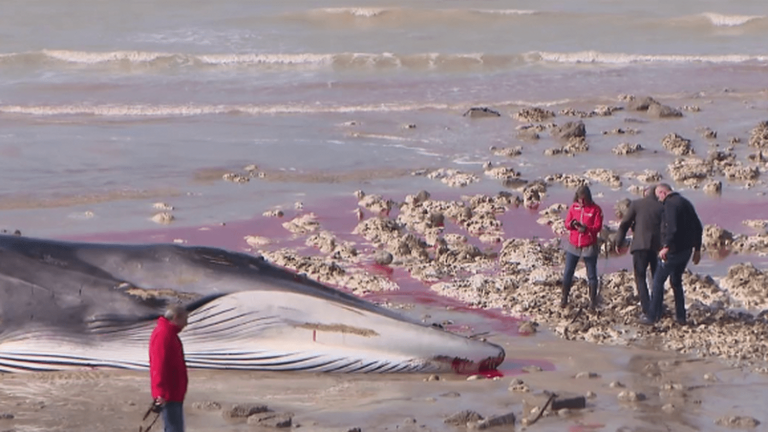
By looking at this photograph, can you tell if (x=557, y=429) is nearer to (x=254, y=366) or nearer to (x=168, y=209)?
(x=254, y=366)

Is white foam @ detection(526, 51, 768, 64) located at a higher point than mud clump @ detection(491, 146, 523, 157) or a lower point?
higher

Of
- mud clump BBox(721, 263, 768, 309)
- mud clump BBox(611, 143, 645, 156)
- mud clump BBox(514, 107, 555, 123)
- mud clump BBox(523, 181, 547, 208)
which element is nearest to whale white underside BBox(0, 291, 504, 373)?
mud clump BBox(721, 263, 768, 309)

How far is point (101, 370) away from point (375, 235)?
533 centimetres

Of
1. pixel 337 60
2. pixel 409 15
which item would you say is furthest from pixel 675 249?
pixel 409 15

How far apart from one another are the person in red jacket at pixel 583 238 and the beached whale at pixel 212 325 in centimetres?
208

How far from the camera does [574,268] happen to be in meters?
13.6

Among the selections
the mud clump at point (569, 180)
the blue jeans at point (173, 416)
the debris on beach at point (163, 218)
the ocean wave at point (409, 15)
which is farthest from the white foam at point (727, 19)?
the blue jeans at point (173, 416)

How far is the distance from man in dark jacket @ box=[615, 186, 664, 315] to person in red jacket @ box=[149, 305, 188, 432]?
5.66m

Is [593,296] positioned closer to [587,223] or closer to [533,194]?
[587,223]

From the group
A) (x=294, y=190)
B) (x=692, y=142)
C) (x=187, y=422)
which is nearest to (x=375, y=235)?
(x=294, y=190)

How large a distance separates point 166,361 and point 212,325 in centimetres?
270

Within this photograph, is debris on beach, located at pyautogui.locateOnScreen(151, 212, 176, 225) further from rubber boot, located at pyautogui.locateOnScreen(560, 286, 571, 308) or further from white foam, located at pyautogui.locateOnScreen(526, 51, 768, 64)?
white foam, located at pyautogui.locateOnScreen(526, 51, 768, 64)

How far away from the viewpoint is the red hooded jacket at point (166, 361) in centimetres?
906

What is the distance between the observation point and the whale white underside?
11.7 metres
